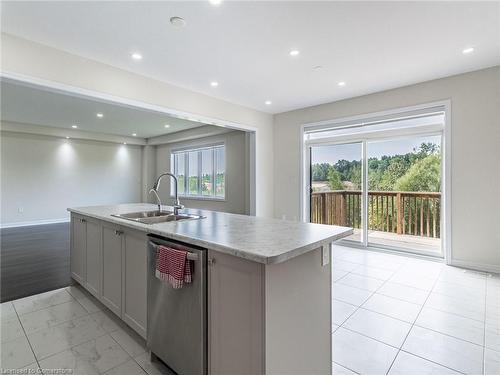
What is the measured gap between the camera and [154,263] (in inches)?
67.1

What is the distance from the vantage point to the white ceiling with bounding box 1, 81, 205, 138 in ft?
14.9

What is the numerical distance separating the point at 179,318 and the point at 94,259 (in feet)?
4.93

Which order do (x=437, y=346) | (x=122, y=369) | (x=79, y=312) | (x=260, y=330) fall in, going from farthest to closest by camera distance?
(x=79, y=312) < (x=437, y=346) < (x=122, y=369) < (x=260, y=330)

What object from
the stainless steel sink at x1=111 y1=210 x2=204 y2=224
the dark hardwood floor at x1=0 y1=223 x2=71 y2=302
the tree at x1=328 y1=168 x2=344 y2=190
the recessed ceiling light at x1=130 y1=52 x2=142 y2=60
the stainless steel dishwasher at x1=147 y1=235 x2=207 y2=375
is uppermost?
the recessed ceiling light at x1=130 y1=52 x2=142 y2=60

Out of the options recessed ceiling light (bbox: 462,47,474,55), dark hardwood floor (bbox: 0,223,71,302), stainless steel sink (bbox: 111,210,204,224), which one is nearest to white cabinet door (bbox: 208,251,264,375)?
stainless steel sink (bbox: 111,210,204,224)

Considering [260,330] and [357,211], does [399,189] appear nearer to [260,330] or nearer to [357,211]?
[357,211]

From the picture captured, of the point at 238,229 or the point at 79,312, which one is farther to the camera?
the point at 79,312

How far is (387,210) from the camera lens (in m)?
4.53

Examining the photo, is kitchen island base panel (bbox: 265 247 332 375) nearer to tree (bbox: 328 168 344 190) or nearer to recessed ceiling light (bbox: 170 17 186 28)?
recessed ceiling light (bbox: 170 17 186 28)

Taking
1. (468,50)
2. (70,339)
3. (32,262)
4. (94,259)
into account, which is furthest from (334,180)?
(32,262)

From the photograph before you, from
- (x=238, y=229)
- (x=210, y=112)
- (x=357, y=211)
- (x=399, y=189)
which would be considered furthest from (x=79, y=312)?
(x=399, y=189)

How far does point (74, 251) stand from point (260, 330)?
9.11ft

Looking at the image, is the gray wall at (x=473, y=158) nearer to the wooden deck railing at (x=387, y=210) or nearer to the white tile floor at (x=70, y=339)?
the wooden deck railing at (x=387, y=210)

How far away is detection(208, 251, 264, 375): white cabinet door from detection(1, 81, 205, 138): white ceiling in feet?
10.9
